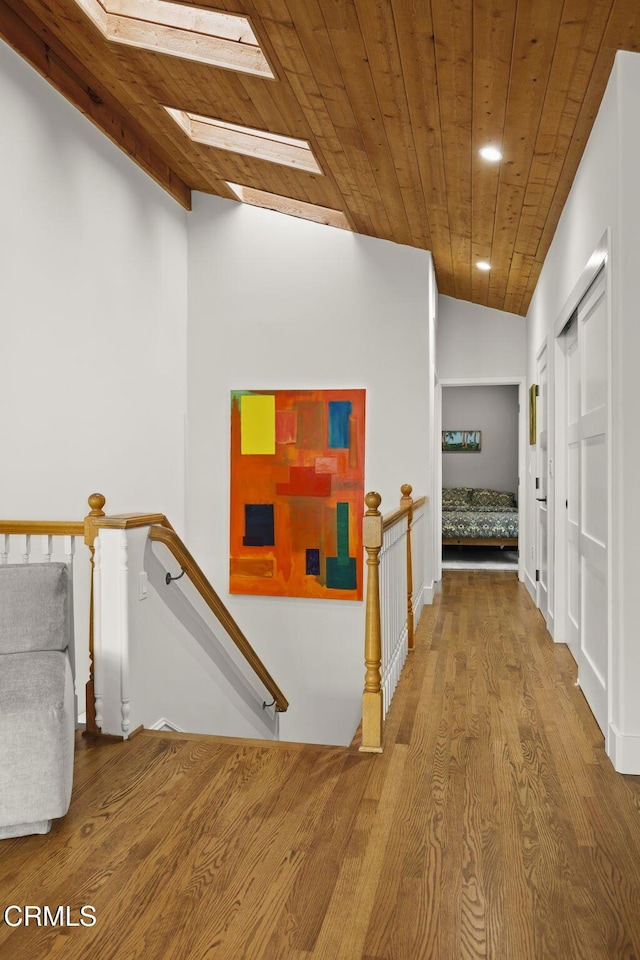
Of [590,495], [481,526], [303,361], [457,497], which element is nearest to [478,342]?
[303,361]

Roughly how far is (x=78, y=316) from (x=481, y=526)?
558 centimetres

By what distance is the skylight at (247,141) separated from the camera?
15.5ft

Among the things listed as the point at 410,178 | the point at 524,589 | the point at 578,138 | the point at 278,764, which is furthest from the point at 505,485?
the point at 278,764

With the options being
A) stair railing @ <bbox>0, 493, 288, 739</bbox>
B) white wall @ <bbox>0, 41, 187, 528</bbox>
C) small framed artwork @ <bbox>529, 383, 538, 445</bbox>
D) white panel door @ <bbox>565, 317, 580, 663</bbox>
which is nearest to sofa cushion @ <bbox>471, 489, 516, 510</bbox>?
small framed artwork @ <bbox>529, 383, 538, 445</bbox>

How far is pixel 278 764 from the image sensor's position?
265 cm

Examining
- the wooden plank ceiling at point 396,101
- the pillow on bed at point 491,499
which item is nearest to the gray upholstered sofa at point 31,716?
the wooden plank ceiling at point 396,101

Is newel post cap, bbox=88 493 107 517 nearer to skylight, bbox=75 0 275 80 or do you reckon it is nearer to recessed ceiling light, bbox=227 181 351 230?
skylight, bbox=75 0 275 80

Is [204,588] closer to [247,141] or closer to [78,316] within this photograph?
[78,316]

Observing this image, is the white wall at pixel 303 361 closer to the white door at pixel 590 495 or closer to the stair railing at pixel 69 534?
the white door at pixel 590 495

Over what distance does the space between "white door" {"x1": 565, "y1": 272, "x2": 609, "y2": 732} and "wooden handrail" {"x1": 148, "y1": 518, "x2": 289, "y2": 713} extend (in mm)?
1847

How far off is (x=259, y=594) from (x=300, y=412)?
1576 mm

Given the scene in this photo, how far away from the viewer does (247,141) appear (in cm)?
489

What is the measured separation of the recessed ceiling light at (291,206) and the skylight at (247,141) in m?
0.76

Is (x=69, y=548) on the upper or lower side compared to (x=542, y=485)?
lower
